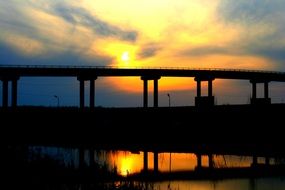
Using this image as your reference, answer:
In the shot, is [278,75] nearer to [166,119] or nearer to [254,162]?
[166,119]

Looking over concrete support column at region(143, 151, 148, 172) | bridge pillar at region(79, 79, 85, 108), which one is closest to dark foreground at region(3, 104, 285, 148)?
concrete support column at region(143, 151, 148, 172)

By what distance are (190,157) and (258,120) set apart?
103 feet

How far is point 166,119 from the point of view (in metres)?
87.9

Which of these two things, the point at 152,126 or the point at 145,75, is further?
the point at 145,75

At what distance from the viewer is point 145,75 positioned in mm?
122312

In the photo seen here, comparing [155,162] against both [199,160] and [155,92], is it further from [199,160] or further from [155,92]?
[155,92]

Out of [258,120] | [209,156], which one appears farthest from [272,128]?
[209,156]

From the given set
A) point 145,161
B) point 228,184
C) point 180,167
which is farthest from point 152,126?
point 228,184

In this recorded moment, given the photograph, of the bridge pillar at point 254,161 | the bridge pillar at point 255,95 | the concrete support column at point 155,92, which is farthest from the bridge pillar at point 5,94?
the bridge pillar at point 254,161

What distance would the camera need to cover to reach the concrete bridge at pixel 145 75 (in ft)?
366

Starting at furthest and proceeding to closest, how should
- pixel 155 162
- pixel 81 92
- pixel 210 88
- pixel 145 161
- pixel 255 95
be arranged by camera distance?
pixel 255 95 → pixel 210 88 → pixel 81 92 → pixel 145 161 → pixel 155 162

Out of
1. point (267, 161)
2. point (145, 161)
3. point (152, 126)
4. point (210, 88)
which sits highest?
point (210, 88)

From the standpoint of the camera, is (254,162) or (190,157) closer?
(254,162)

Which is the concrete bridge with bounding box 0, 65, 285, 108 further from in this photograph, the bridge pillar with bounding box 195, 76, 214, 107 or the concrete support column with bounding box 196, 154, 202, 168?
the concrete support column with bounding box 196, 154, 202, 168
